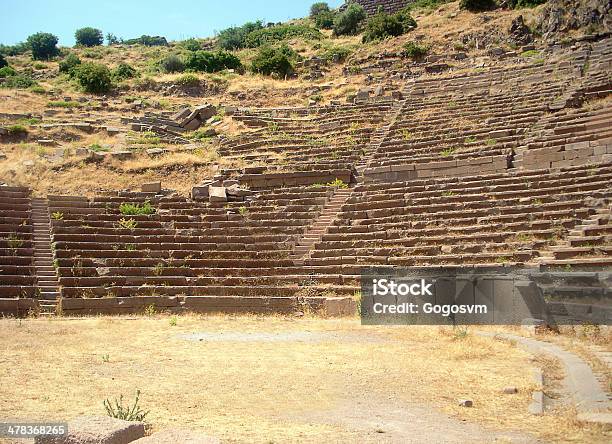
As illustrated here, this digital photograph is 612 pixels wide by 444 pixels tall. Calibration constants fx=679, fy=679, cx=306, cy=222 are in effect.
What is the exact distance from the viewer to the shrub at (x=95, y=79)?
3962 centimetres

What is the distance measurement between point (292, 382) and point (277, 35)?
167 feet

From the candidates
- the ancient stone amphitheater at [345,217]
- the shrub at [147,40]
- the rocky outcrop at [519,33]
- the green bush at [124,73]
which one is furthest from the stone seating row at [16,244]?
the shrub at [147,40]

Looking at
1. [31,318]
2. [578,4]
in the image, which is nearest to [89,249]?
[31,318]

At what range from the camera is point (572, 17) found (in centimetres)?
3316

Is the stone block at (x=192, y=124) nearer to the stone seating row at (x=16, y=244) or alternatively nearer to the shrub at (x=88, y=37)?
the stone seating row at (x=16, y=244)

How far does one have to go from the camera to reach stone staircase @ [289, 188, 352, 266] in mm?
19453

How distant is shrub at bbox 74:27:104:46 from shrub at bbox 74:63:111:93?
1312 inches

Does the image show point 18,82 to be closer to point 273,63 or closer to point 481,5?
point 273,63

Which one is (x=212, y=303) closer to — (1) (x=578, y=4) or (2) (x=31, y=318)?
(2) (x=31, y=318)

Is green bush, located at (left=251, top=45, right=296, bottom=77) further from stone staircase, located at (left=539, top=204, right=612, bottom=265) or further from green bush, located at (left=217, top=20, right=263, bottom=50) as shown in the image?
stone staircase, located at (left=539, top=204, right=612, bottom=265)

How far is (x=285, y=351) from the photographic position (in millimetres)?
11594

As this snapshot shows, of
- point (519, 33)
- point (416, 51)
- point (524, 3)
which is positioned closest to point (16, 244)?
point (416, 51)

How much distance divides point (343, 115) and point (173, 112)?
34.5ft

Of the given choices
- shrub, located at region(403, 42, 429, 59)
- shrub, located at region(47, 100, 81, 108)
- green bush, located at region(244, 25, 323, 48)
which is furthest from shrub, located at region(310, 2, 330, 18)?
shrub, located at region(47, 100, 81, 108)
